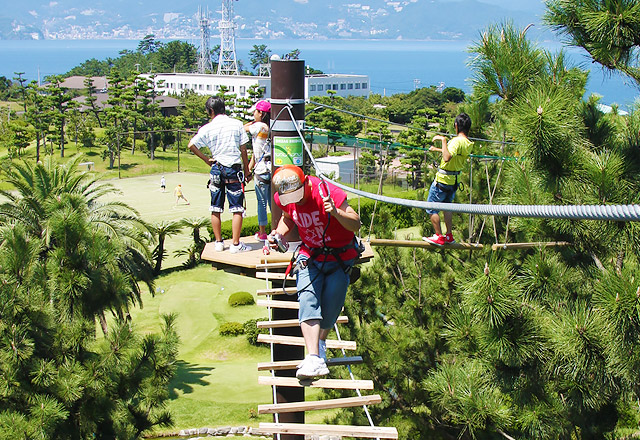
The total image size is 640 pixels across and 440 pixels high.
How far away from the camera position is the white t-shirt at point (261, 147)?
8.36m

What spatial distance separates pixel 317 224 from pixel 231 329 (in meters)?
12.7

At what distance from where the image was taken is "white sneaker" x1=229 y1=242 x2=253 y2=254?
26.9ft

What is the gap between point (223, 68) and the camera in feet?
420

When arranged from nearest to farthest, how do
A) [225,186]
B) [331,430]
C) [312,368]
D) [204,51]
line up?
[331,430]
[312,368]
[225,186]
[204,51]

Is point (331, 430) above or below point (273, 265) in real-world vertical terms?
below

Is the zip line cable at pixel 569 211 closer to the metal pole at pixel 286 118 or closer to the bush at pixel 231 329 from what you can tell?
the metal pole at pixel 286 118

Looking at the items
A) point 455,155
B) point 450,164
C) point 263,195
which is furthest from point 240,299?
point 455,155

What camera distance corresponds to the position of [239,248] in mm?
8281

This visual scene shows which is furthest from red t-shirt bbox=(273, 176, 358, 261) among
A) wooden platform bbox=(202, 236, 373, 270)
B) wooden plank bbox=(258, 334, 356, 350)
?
wooden platform bbox=(202, 236, 373, 270)

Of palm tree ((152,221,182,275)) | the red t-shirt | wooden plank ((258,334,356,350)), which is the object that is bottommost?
palm tree ((152,221,182,275))

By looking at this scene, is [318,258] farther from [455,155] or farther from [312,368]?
[455,155]

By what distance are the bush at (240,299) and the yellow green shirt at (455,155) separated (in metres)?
12.2

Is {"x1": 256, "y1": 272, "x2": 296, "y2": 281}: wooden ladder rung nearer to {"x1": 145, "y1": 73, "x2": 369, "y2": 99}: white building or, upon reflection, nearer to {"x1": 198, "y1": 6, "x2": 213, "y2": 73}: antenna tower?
{"x1": 145, "y1": 73, "x2": 369, "y2": 99}: white building

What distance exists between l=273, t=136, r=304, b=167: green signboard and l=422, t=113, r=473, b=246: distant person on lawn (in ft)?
5.09
